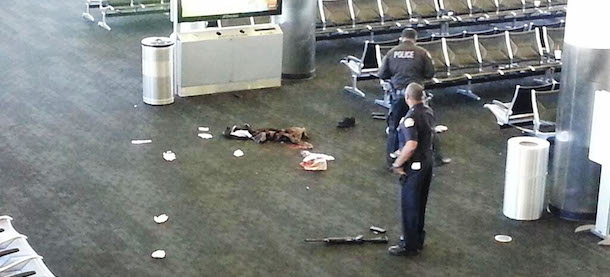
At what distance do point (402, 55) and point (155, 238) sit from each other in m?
3.98

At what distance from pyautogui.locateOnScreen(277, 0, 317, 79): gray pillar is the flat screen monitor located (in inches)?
10.5

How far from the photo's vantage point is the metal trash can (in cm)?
1523

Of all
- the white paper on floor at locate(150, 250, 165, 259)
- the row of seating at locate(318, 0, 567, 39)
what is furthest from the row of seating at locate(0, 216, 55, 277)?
the row of seating at locate(318, 0, 567, 39)

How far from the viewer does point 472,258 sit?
10594 mm

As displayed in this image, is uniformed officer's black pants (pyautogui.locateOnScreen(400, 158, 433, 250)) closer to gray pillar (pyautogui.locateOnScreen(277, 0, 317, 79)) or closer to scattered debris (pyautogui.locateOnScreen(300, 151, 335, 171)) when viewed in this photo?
scattered debris (pyautogui.locateOnScreen(300, 151, 335, 171))

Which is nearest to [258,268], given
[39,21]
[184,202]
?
[184,202]

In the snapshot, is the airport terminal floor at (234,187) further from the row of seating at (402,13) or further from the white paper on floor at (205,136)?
the row of seating at (402,13)

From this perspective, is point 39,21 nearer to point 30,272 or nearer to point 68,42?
point 68,42

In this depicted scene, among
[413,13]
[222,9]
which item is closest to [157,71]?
[222,9]

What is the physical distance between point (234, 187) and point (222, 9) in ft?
15.0

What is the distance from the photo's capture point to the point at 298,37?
16891 millimetres

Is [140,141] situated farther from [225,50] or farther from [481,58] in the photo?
[481,58]

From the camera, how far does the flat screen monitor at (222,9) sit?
622 inches

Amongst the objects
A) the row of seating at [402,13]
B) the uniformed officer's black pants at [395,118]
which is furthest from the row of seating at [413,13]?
the uniformed officer's black pants at [395,118]
